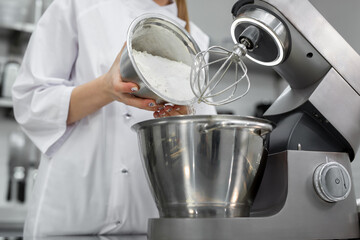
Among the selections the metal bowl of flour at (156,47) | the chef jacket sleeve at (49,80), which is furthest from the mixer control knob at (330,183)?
the chef jacket sleeve at (49,80)

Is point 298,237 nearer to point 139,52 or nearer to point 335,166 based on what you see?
Result: point 335,166

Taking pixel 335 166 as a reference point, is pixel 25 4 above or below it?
above

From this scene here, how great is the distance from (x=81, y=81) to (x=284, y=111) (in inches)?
17.3

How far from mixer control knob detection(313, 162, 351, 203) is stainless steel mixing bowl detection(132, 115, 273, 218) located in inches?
3.8

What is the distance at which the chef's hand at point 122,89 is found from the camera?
609 millimetres

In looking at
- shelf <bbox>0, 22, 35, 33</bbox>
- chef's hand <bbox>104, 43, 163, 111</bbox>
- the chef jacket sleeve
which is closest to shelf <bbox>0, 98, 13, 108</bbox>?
shelf <bbox>0, 22, 35, 33</bbox>

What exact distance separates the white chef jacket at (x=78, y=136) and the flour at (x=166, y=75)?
0.17 metres

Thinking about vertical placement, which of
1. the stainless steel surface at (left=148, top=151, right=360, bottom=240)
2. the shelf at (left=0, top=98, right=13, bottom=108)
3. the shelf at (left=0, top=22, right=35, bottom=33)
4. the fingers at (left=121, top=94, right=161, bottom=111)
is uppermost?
the shelf at (left=0, top=22, right=35, bottom=33)

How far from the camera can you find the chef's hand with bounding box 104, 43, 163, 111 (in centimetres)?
61

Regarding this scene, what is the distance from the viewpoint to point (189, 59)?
2.44 ft

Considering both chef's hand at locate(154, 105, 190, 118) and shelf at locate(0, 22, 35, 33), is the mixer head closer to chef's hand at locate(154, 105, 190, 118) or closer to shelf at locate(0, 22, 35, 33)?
chef's hand at locate(154, 105, 190, 118)

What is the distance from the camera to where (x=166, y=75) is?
2.30 ft

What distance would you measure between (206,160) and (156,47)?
28 cm

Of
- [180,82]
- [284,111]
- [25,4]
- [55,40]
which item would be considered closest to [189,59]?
[180,82]
